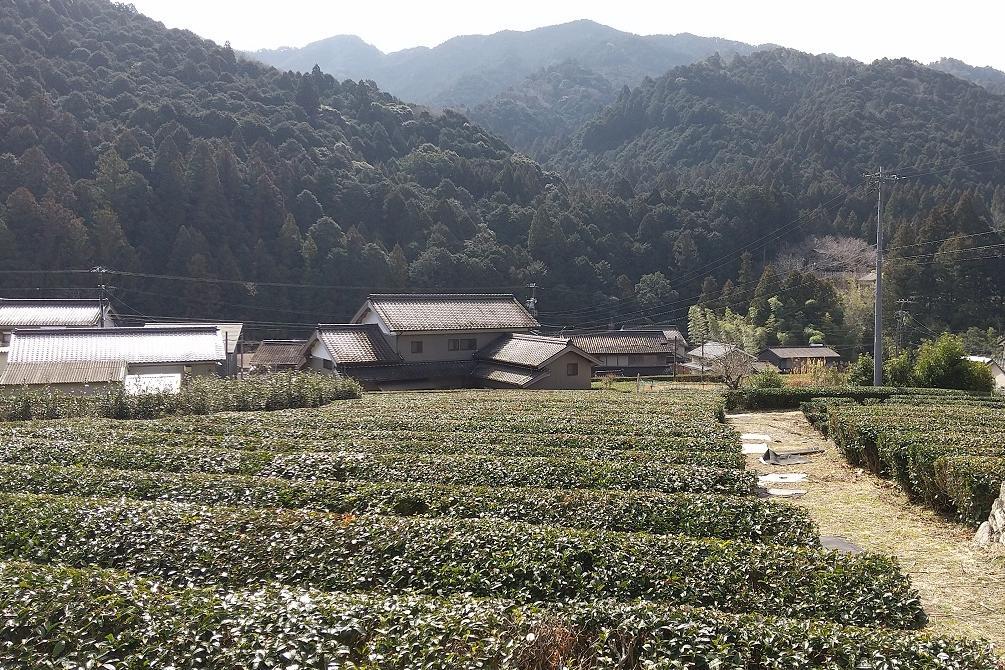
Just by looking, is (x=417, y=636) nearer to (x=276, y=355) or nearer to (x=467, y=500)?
(x=467, y=500)

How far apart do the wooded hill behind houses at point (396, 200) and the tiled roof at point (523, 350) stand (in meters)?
25.3

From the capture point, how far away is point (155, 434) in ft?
46.1

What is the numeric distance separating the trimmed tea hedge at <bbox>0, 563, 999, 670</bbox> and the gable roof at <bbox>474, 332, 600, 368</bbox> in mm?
27852

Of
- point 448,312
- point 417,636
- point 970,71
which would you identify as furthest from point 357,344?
point 970,71

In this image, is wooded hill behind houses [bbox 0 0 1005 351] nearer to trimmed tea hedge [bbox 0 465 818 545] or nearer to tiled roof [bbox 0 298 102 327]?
tiled roof [bbox 0 298 102 327]

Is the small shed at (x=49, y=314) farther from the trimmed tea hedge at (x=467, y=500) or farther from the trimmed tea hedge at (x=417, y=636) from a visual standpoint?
the trimmed tea hedge at (x=417, y=636)

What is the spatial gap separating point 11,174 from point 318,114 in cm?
3131

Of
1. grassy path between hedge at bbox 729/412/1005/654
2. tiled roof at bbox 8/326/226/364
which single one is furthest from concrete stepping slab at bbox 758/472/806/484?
tiled roof at bbox 8/326/226/364

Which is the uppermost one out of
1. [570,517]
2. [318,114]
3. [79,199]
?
[318,114]

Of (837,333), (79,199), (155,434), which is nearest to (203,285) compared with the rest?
(79,199)

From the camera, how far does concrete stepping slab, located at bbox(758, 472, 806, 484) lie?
13203mm

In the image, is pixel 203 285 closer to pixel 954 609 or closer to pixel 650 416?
pixel 650 416

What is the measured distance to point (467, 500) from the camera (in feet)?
28.3

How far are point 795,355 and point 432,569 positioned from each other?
54.8m
